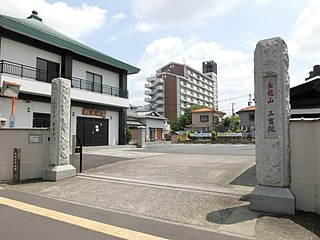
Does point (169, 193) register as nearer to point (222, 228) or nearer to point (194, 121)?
point (222, 228)

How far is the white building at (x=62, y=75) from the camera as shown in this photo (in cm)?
1534

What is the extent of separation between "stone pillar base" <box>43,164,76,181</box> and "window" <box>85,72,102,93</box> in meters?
12.7

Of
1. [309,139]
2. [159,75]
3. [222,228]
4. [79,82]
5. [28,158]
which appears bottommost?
[222,228]

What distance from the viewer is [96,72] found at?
2162 centimetres

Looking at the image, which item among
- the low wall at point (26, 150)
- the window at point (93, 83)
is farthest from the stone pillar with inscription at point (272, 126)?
the window at point (93, 83)

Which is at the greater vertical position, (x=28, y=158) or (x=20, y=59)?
(x=20, y=59)

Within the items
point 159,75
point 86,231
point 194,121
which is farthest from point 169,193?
point 159,75

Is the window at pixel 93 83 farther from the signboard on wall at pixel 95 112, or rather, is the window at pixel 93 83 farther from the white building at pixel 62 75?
the signboard on wall at pixel 95 112

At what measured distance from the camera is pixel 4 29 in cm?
1494

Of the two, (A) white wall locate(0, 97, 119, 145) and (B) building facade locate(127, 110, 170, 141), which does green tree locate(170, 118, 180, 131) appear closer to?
(B) building facade locate(127, 110, 170, 141)

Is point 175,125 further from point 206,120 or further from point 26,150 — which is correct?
point 26,150

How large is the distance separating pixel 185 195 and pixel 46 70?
1553 cm

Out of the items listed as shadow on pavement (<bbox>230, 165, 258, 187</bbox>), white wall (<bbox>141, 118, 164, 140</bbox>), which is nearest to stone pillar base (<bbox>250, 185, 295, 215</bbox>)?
shadow on pavement (<bbox>230, 165, 258, 187</bbox>)

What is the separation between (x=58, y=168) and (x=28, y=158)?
1.33 m
